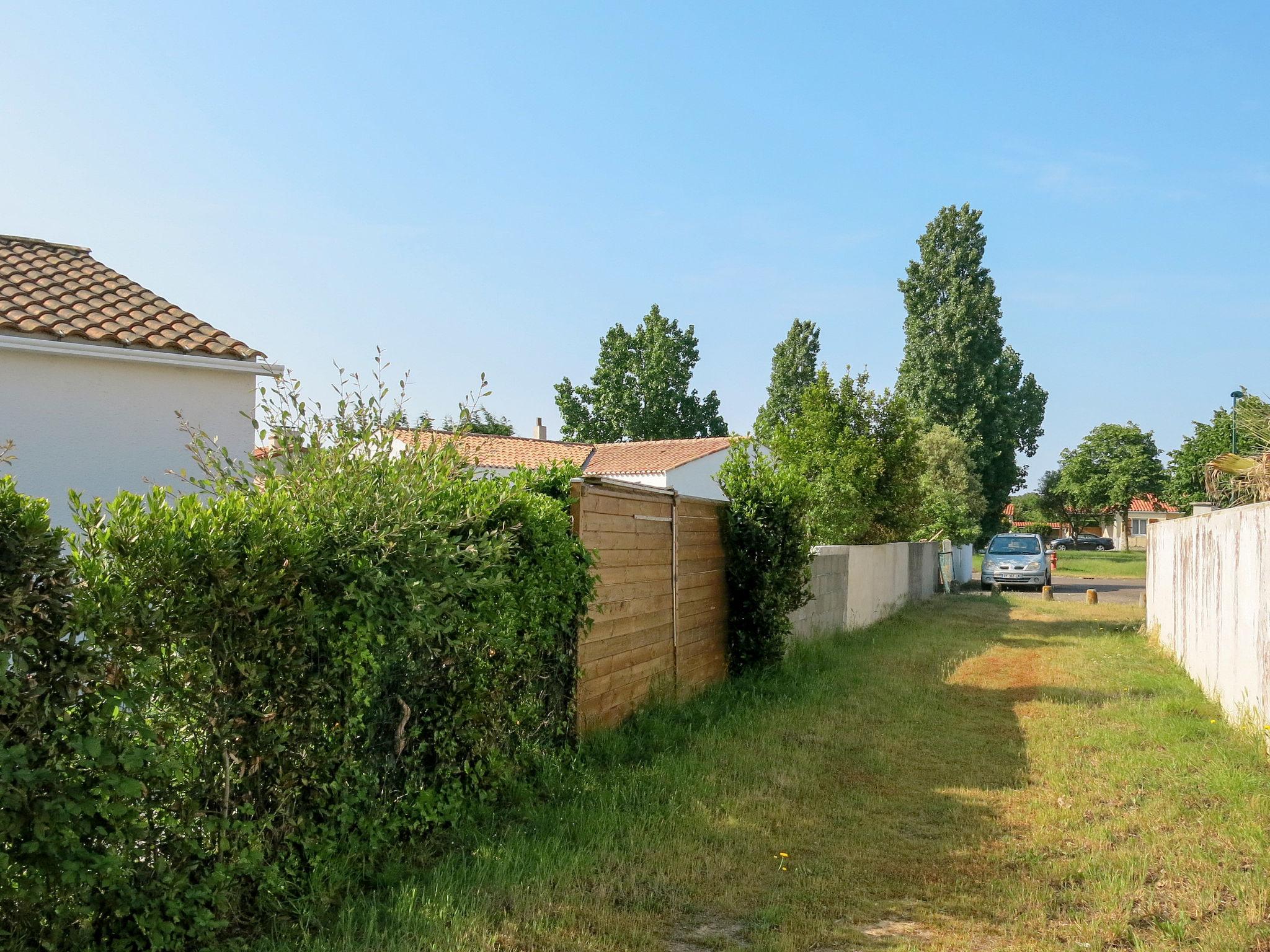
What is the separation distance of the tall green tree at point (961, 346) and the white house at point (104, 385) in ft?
135

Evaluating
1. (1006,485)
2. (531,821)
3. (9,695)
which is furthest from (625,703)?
(1006,485)

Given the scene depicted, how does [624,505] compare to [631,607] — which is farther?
[631,607]

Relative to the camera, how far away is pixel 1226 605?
962 cm

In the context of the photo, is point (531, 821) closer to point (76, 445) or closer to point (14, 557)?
point (14, 557)

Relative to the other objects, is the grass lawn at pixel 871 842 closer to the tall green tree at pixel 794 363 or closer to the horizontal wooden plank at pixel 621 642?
the horizontal wooden plank at pixel 621 642

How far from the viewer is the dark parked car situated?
78875 mm

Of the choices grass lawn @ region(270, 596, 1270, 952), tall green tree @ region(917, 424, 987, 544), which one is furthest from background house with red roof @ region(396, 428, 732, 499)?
grass lawn @ region(270, 596, 1270, 952)

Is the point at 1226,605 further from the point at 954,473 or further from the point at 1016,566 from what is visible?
the point at 954,473

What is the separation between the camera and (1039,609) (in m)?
22.1

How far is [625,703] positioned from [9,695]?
18.4 ft

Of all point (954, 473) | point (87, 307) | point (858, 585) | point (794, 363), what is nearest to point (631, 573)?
point (87, 307)

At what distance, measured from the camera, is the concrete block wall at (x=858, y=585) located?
1452 cm

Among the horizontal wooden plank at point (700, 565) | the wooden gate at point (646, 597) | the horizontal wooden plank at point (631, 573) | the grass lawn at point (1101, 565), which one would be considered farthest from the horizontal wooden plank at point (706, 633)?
the grass lawn at point (1101, 565)

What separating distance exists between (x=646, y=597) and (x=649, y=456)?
3375 centimetres
